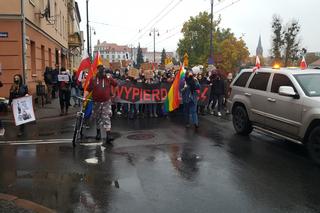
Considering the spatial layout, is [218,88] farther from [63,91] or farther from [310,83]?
[310,83]

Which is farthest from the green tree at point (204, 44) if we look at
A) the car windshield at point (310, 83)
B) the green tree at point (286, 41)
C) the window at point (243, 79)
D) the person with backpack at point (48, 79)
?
the car windshield at point (310, 83)

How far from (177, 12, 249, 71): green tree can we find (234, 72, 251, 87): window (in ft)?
195

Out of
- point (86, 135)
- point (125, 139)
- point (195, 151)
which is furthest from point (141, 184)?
point (86, 135)

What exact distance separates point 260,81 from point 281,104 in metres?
1.26

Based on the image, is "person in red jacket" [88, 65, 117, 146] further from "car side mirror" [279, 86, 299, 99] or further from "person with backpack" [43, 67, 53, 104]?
"person with backpack" [43, 67, 53, 104]

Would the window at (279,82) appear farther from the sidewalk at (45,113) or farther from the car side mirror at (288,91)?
the sidewalk at (45,113)

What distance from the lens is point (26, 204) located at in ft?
17.0

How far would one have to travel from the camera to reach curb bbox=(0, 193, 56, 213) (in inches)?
196

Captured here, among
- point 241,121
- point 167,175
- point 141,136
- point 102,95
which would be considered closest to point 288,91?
point 241,121

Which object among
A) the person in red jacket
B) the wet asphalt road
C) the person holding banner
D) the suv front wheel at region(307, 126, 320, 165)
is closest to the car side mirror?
the suv front wheel at region(307, 126, 320, 165)

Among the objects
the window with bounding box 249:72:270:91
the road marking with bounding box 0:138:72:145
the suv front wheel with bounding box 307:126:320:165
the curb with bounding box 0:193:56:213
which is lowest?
the road marking with bounding box 0:138:72:145

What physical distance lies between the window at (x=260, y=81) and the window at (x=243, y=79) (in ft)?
1.02

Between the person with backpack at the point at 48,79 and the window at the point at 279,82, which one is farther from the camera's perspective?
the person with backpack at the point at 48,79

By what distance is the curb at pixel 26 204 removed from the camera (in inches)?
196
